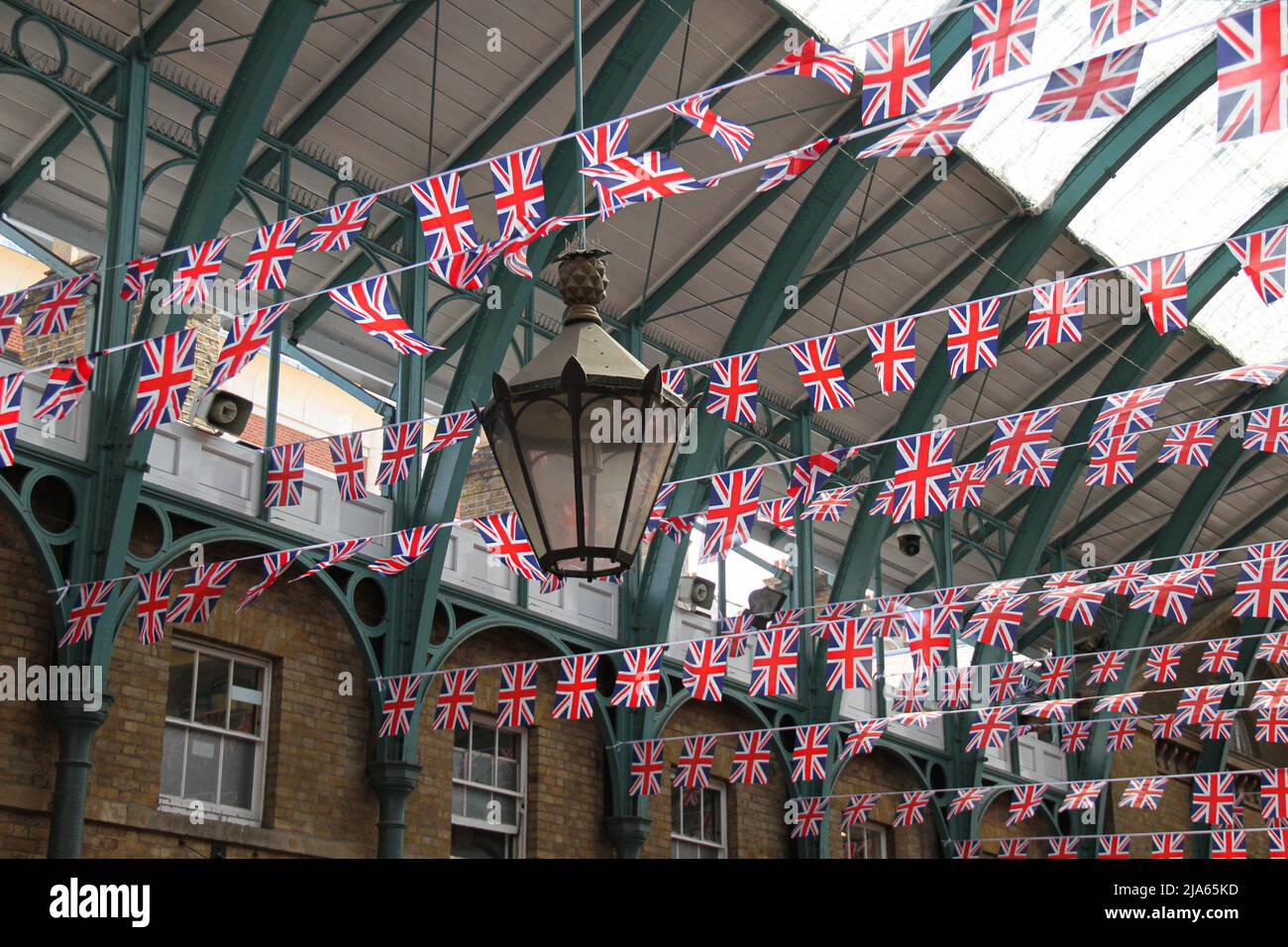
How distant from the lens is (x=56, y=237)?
1423cm

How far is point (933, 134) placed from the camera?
7895mm

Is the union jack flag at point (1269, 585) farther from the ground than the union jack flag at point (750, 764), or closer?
farther from the ground

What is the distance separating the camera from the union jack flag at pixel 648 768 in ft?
49.9

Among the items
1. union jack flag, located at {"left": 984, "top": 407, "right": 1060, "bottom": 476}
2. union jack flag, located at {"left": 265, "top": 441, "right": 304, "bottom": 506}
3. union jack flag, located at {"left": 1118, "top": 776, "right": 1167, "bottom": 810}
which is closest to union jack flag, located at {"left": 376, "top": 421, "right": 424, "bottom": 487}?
union jack flag, located at {"left": 265, "top": 441, "right": 304, "bottom": 506}

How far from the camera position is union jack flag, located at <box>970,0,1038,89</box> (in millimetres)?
7492

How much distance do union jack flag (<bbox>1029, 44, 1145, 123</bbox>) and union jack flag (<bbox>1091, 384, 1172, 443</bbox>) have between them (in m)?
4.27

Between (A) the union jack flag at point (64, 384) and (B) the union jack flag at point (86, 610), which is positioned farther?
(B) the union jack flag at point (86, 610)

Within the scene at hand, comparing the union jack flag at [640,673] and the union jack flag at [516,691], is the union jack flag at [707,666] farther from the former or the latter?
the union jack flag at [516,691]

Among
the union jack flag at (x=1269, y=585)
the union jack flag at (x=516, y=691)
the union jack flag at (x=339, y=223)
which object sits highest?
the union jack flag at (x=339, y=223)

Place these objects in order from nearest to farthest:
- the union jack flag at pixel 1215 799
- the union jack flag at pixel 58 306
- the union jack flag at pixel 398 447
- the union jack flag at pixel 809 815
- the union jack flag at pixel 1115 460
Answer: the union jack flag at pixel 58 306, the union jack flag at pixel 398 447, the union jack flag at pixel 1115 460, the union jack flag at pixel 809 815, the union jack flag at pixel 1215 799

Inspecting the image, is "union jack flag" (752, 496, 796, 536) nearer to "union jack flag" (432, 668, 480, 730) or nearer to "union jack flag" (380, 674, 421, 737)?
"union jack flag" (432, 668, 480, 730)

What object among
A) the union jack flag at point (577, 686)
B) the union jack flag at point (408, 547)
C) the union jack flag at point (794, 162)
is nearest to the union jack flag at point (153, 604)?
the union jack flag at point (408, 547)

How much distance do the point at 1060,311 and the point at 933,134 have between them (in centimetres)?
264

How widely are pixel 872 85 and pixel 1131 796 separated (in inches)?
524
